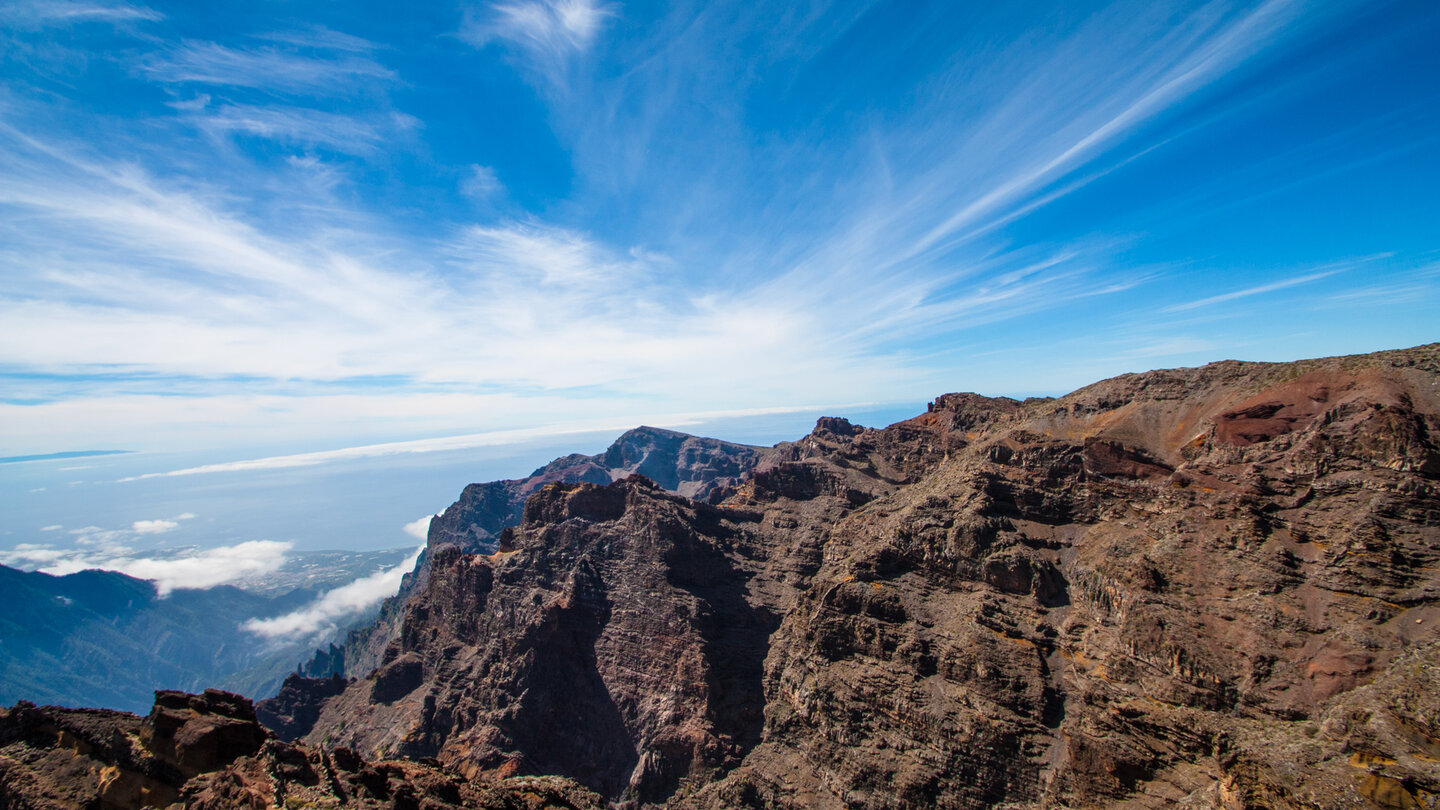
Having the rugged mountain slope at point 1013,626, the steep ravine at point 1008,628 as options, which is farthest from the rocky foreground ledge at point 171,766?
the rugged mountain slope at point 1013,626

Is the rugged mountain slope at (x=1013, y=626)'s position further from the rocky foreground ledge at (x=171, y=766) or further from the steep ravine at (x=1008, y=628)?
the rocky foreground ledge at (x=171, y=766)

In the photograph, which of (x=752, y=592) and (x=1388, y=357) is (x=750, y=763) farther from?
(x=1388, y=357)

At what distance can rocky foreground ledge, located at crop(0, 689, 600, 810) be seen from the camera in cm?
2498

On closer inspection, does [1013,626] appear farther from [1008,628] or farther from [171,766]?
[171,766]

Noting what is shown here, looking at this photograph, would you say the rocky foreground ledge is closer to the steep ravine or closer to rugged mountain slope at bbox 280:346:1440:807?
the steep ravine

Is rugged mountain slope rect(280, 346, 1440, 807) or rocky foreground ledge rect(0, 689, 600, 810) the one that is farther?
rugged mountain slope rect(280, 346, 1440, 807)

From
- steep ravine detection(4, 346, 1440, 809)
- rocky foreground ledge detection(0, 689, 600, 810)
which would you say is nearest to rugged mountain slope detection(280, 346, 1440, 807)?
steep ravine detection(4, 346, 1440, 809)

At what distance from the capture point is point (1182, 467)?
173ft

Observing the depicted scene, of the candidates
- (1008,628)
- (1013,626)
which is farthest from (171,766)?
(1013,626)

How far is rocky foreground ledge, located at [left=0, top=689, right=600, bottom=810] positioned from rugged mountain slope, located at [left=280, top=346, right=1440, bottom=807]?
3725 cm

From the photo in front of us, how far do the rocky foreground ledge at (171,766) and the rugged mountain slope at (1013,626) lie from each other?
37.2 metres

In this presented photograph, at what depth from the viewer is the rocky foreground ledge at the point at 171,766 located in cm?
2498

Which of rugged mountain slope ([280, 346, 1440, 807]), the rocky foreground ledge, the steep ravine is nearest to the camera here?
the rocky foreground ledge

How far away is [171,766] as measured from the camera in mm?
26453
